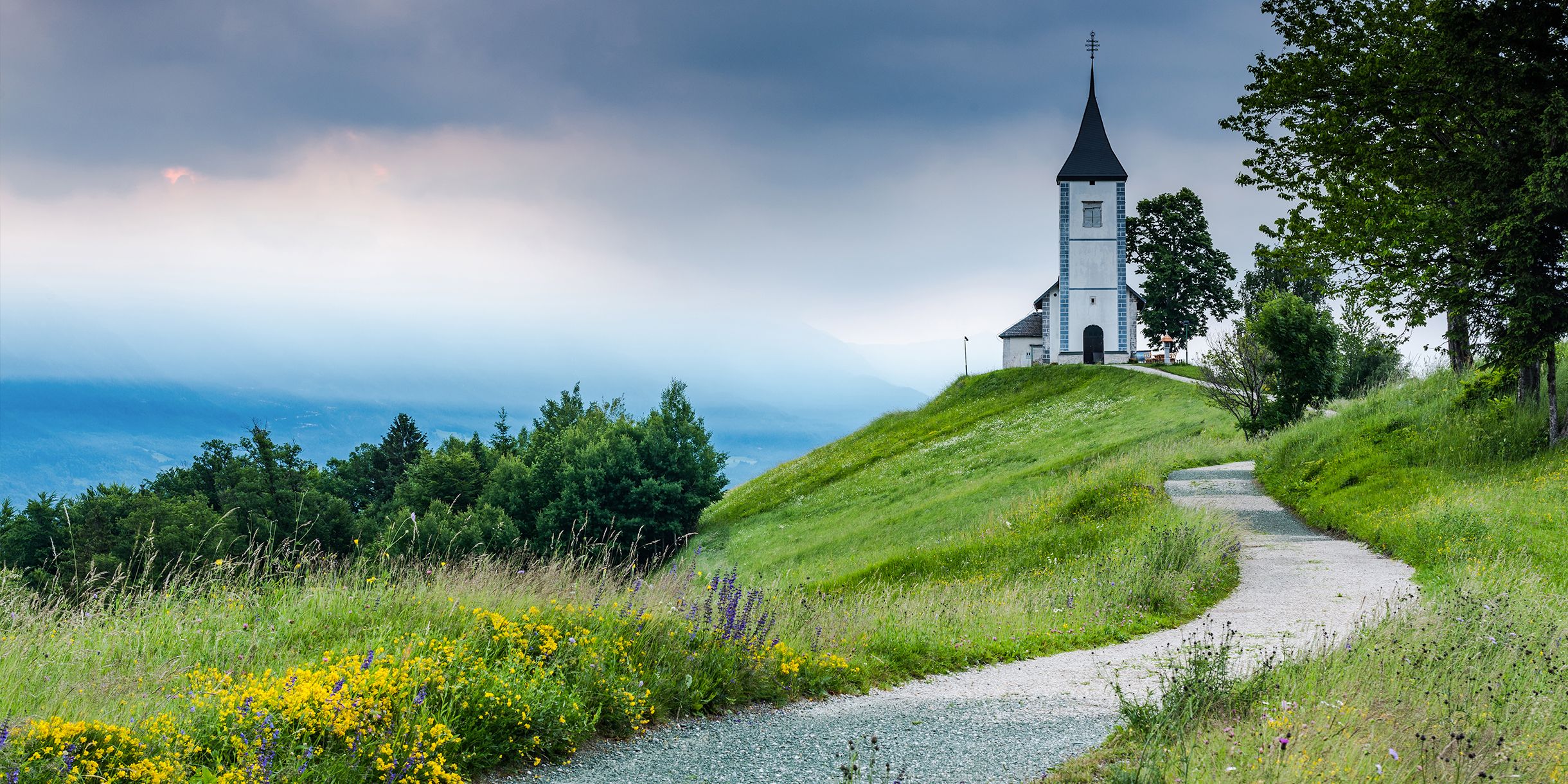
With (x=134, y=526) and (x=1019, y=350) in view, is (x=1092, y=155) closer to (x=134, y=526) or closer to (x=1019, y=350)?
(x=1019, y=350)

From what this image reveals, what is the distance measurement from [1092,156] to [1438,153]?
4918 cm

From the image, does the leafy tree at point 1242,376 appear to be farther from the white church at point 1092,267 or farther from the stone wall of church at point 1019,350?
the stone wall of church at point 1019,350

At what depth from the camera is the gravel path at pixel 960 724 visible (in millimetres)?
5785

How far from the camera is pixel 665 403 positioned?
173 ft

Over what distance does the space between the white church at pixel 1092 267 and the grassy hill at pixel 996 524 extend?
570 cm

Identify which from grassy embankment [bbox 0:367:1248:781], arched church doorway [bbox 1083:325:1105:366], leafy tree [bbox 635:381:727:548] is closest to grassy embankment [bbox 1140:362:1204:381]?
arched church doorway [bbox 1083:325:1105:366]

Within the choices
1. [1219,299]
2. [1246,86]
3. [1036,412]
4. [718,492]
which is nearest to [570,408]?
[718,492]

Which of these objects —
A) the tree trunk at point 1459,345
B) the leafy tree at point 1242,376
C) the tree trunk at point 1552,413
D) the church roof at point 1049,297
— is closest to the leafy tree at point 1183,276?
the church roof at point 1049,297

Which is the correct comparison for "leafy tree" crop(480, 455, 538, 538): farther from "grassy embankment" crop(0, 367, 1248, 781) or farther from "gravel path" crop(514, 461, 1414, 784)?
"gravel path" crop(514, 461, 1414, 784)

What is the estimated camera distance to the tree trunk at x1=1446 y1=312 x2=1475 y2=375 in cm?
2154

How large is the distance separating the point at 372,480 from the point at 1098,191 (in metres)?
61.1

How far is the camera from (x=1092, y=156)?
6650cm

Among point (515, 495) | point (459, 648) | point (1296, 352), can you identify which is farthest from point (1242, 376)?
point (515, 495)

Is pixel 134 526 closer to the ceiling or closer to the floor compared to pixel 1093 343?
closer to the floor
